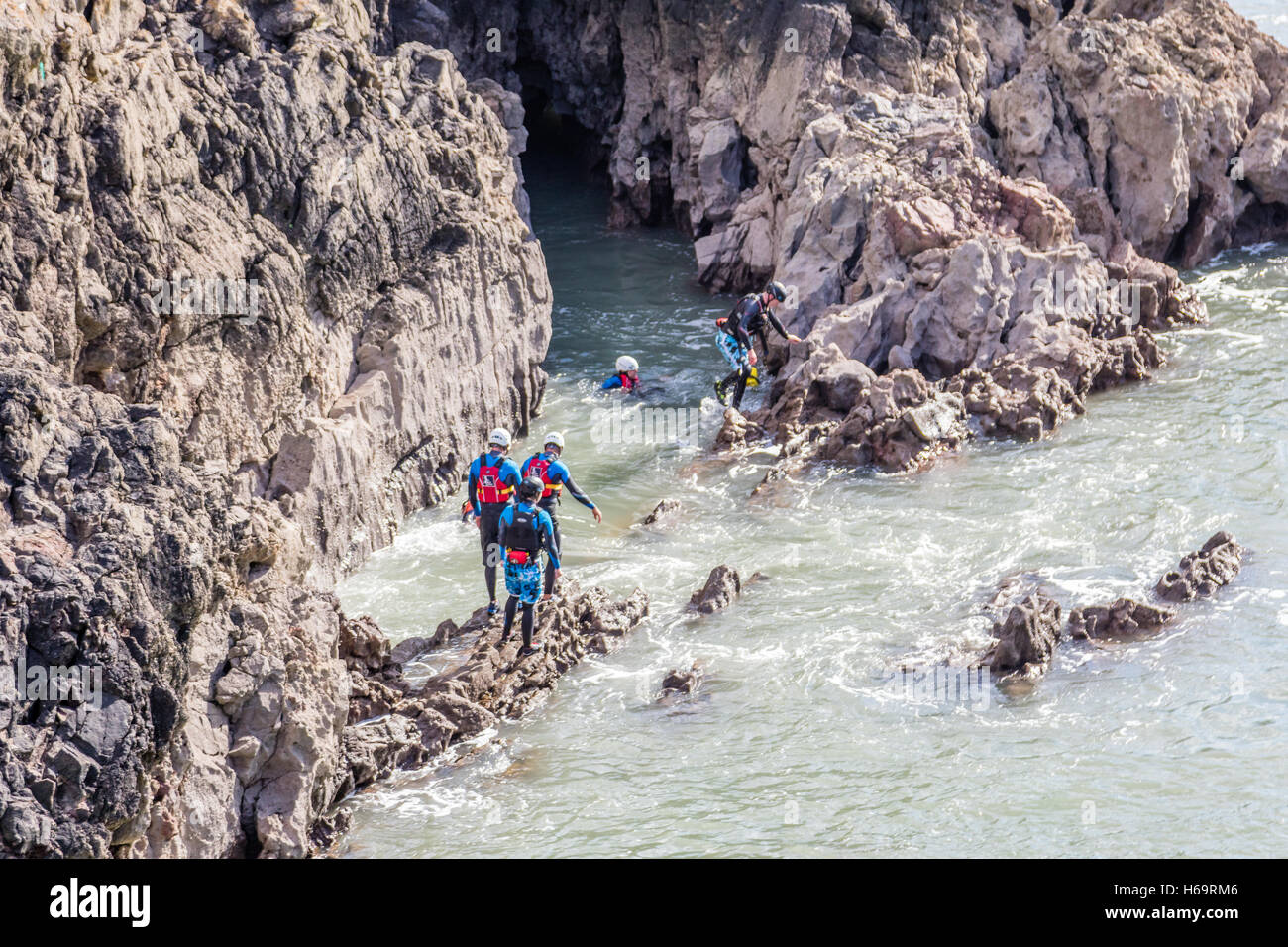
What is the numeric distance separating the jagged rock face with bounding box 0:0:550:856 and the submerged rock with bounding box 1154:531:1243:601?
8.18 meters

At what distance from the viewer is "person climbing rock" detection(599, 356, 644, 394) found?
65.2 feet

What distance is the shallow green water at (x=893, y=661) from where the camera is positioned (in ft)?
34.7

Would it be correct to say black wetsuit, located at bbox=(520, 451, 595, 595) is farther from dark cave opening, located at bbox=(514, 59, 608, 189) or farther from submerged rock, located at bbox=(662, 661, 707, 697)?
dark cave opening, located at bbox=(514, 59, 608, 189)

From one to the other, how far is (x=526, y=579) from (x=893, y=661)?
3480 mm

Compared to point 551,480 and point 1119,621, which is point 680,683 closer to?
point 551,480

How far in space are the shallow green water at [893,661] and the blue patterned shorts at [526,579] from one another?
0.84 m

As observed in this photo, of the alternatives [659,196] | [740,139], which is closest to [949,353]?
[740,139]

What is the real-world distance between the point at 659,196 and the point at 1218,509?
15212 mm

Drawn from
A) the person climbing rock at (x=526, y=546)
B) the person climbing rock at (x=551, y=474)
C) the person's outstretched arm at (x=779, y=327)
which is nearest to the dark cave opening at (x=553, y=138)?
the person's outstretched arm at (x=779, y=327)

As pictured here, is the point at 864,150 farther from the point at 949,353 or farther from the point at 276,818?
the point at 276,818

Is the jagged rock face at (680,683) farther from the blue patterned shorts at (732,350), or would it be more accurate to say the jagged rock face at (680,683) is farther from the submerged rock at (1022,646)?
the blue patterned shorts at (732,350)

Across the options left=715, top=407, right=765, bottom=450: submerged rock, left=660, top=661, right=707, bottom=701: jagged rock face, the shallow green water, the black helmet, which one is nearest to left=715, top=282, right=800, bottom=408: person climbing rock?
the shallow green water

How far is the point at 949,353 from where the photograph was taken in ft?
66.6

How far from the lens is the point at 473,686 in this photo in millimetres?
12562
